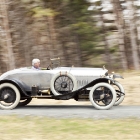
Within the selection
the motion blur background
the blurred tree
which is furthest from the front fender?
the blurred tree

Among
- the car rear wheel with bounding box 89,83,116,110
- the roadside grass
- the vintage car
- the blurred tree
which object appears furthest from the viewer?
the blurred tree

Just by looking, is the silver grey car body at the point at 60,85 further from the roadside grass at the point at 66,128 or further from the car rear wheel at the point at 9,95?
the roadside grass at the point at 66,128

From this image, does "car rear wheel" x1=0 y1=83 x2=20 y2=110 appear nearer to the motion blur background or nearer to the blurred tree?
the motion blur background

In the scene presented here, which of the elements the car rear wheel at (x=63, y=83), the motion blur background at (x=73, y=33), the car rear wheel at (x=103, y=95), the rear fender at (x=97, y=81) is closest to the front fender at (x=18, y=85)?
the car rear wheel at (x=63, y=83)

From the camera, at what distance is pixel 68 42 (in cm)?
2223

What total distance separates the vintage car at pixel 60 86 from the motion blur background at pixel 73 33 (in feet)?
34.5

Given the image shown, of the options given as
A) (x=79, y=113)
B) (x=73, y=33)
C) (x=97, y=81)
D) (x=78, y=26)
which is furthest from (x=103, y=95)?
(x=73, y=33)

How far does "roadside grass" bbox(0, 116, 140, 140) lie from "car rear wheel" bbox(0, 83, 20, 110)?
48.0 inches

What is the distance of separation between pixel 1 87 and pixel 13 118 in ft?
5.16

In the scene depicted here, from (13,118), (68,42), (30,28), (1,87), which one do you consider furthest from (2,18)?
(13,118)

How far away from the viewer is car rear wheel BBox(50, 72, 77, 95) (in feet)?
28.5

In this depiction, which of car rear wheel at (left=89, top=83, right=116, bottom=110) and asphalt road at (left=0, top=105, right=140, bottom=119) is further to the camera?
car rear wheel at (left=89, top=83, right=116, bottom=110)

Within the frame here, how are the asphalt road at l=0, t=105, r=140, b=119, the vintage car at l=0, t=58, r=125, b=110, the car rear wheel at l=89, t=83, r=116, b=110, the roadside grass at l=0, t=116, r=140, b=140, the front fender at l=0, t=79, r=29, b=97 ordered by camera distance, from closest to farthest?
the roadside grass at l=0, t=116, r=140, b=140, the asphalt road at l=0, t=105, r=140, b=119, the car rear wheel at l=89, t=83, r=116, b=110, the vintage car at l=0, t=58, r=125, b=110, the front fender at l=0, t=79, r=29, b=97

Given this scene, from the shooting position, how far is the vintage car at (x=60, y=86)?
862cm
